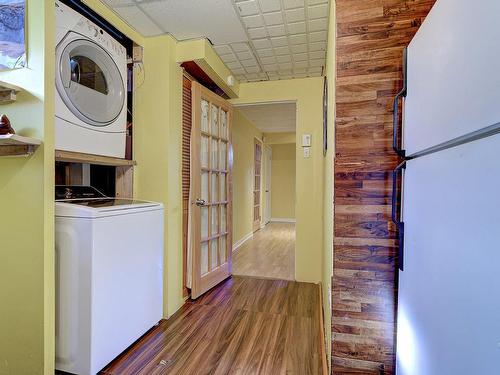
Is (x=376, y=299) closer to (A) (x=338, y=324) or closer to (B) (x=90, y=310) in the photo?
(A) (x=338, y=324)

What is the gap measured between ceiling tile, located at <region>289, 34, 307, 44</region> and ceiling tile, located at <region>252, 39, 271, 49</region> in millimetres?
203

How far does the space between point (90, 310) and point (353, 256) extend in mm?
1421

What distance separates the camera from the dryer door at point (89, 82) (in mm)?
1553

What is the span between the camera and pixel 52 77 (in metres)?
1.34

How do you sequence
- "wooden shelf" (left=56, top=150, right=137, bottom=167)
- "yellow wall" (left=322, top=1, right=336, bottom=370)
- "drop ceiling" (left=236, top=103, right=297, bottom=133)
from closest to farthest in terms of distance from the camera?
"yellow wall" (left=322, top=1, right=336, bottom=370) < "wooden shelf" (left=56, top=150, right=137, bottom=167) < "drop ceiling" (left=236, top=103, right=297, bottom=133)

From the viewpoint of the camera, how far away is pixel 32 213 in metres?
1.34

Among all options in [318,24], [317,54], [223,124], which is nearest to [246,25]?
[318,24]

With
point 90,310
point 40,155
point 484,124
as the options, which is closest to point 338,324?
point 484,124

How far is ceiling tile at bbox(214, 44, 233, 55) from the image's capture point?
7.76 ft

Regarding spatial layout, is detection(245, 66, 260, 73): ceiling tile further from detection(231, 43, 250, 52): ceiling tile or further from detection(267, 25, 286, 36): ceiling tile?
detection(267, 25, 286, 36): ceiling tile

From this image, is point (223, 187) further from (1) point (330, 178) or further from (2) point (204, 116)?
(1) point (330, 178)

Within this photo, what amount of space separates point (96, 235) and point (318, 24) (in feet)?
7.07

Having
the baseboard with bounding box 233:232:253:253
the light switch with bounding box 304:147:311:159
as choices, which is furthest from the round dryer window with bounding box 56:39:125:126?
the baseboard with bounding box 233:232:253:253

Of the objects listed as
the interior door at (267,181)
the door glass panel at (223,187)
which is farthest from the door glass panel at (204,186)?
the interior door at (267,181)
